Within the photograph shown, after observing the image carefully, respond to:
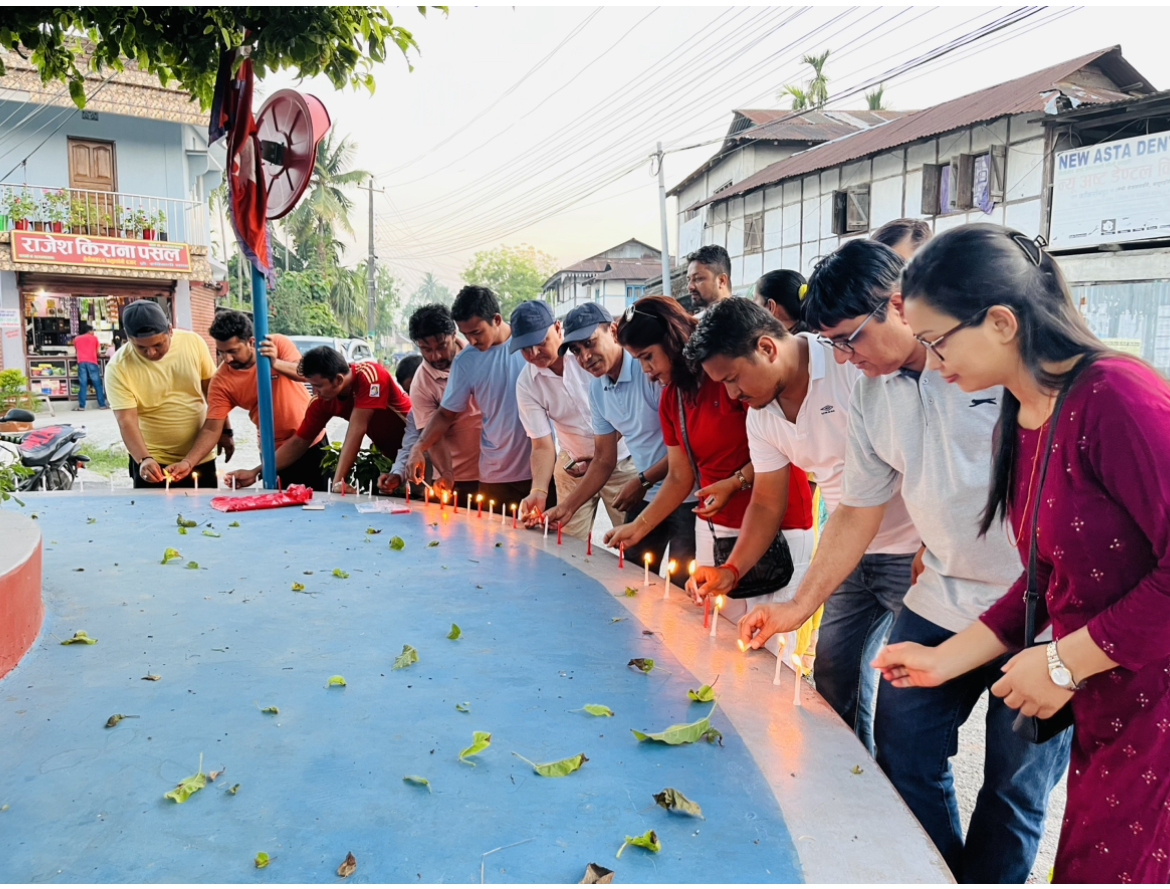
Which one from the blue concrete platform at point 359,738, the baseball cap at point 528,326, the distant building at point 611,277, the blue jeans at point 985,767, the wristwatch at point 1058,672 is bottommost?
the blue jeans at point 985,767

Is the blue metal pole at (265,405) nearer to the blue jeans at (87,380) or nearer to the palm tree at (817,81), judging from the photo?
the blue jeans at (87,380)

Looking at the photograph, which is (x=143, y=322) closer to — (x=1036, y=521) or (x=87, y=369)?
(x=1036, y=521)

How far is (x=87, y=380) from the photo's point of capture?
19281 millimetres

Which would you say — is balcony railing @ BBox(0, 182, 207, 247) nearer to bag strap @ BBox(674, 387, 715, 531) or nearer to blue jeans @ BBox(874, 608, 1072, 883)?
bag strap @ BBox(674, 387, 715, 531)

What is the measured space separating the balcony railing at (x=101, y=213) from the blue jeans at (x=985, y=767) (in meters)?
20.7

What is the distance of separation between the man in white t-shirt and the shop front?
1928cm

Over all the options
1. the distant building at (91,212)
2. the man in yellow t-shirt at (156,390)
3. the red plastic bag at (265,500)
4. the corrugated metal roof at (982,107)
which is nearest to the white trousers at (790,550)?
the red plastic bag at (265,500)

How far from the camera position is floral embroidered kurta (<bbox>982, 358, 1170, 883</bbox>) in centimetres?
144

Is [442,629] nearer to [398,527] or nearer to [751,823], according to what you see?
[751,823]

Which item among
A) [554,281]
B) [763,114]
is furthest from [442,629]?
[554,281]

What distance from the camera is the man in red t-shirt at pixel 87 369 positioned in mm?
18672

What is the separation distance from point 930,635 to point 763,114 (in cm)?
2541

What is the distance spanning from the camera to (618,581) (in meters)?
3.30

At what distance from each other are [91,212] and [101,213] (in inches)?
9.1
